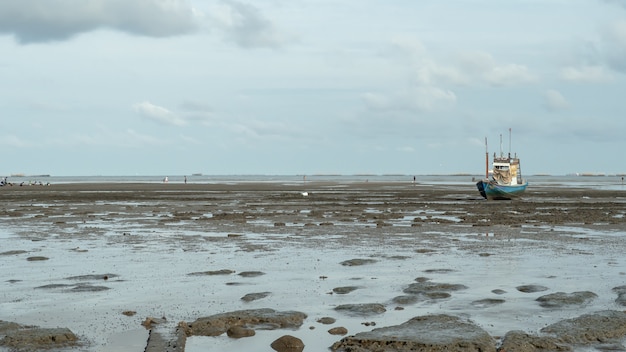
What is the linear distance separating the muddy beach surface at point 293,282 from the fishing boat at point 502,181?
2966 cm

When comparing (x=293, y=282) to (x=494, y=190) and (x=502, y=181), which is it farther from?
(x=502, y=181)

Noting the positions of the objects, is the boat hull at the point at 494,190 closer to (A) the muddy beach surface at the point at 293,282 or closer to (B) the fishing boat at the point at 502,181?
(B) the fishing boat at the point at 502,181

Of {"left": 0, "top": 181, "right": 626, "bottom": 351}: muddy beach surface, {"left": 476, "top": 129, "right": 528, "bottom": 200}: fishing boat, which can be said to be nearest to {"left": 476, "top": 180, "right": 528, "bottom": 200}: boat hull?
{"left": 476, "top": 129, "right": 528, "bottom": 200}: fishing boat

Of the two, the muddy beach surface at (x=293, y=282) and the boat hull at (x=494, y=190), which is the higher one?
the boat hull at (x=494, y=190)

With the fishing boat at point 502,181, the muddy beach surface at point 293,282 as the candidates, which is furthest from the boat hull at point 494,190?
the muddy beach surface at point 293,282

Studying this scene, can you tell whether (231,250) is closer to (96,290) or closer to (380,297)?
(96,290)

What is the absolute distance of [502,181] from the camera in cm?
6962

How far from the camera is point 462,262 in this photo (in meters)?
20.3

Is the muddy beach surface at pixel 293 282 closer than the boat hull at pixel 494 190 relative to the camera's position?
Yes

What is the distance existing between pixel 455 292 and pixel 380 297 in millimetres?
1738

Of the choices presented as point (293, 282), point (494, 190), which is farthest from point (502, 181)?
point (293, 282)

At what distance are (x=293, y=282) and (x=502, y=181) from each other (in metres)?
56.0

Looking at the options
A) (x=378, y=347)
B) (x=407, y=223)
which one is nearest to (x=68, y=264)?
(x=378, y=347)

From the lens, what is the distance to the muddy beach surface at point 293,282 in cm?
1187
